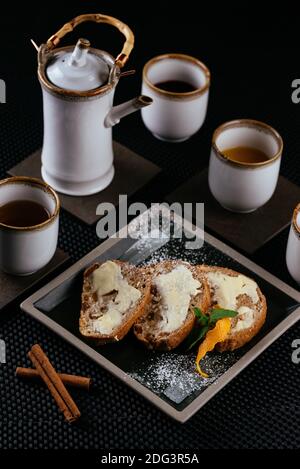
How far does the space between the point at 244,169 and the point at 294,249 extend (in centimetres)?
27

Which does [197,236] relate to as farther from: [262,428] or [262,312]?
[262,428]

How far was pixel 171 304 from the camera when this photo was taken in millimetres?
3098

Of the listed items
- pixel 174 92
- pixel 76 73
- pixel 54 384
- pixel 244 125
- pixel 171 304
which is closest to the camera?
pixel 54 384

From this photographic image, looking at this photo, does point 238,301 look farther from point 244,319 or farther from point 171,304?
point 171,304

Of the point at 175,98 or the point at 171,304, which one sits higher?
the point at 175,98

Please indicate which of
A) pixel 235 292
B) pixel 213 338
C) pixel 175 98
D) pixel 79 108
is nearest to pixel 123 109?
pixel 79 108

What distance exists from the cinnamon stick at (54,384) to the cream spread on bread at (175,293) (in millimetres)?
283

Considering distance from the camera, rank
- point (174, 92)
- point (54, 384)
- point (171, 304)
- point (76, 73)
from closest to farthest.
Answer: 1. point (54, 384)
2. point (171, 304)
3. point (76, 73)
4. point (174, 92)

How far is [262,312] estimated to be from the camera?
309 cm

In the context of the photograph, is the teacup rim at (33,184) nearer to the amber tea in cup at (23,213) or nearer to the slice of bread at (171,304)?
the amber tea in cup at (23,213)

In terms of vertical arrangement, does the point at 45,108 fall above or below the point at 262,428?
above

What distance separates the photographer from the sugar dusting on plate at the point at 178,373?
2.98 m

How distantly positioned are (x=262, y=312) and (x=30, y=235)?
0.60 meters

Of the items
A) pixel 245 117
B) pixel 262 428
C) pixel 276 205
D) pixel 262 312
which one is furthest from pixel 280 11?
pixel 262 428
